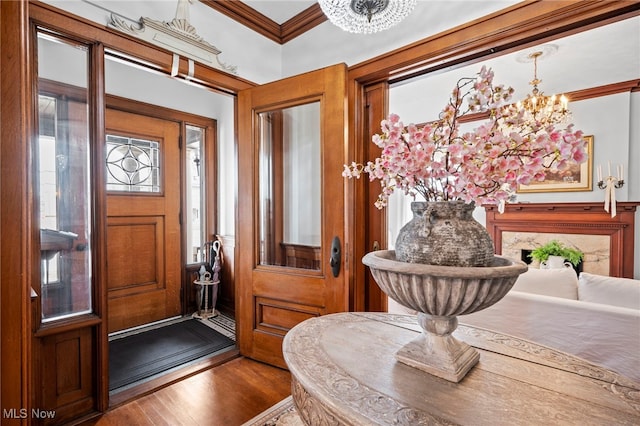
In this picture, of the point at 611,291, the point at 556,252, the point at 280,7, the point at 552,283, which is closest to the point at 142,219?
the point at 280,7

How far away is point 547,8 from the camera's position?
4.75 feet

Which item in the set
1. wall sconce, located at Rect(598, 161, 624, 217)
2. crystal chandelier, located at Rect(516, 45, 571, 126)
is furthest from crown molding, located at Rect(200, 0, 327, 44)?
wall sconce, located at Rect(598, 161, 624, 217)

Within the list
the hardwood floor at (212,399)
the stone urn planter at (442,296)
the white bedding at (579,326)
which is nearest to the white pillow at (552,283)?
the white bedding at (579,326)

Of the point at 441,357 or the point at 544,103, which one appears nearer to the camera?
the point at 441,357

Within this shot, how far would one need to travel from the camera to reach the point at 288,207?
231 cm

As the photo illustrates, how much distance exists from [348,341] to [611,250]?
15.3 feet

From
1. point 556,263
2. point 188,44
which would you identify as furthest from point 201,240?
point 556,263

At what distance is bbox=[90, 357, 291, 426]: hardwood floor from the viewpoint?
1.70 metres

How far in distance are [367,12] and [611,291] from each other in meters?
2.40

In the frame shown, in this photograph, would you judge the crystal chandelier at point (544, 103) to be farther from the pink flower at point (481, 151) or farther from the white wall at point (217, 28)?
the pink flower at point (481, 151)

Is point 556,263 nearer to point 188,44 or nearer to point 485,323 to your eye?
point 485,323

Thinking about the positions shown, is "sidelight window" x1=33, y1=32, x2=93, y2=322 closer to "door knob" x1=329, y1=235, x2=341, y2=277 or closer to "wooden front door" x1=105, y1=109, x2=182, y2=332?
"wooden front door" x1=105, y1=109, x2=182, y2=332

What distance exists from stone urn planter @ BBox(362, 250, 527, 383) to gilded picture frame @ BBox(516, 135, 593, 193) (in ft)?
13.3

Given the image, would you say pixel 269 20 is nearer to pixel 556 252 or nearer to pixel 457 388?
pixel 457 388
